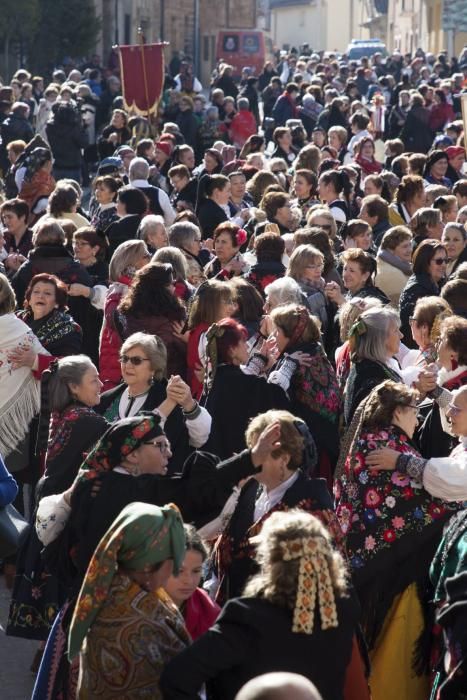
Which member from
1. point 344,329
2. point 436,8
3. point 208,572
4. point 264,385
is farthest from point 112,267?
point 436,8

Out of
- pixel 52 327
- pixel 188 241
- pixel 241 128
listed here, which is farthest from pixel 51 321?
pixel 241 128

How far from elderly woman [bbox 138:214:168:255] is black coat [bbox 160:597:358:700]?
6427mm

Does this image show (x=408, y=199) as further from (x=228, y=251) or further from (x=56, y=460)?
(x=56, y=460)

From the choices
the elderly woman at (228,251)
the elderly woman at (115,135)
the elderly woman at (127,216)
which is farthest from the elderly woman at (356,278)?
the elderly woman at (115,135)

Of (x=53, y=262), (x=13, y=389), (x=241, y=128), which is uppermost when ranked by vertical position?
(x=53, y=262)

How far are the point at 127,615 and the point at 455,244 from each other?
6.88 metres

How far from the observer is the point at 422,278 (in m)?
9.71

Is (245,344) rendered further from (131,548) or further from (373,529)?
(131,548)

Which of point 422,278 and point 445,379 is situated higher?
point 445,379

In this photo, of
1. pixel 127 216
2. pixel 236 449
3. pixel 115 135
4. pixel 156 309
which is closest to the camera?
pixel 236 449

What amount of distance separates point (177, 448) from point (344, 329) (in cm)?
189

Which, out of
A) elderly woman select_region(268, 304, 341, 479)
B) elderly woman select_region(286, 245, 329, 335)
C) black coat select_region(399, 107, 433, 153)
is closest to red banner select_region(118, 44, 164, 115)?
black coat select_region(399, 107, 433, 153)

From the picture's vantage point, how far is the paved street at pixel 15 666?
6.67 metres

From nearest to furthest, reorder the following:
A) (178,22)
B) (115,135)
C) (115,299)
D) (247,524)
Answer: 1. (247,524)
2. (115,299)
3. (115,135)
4. (178,22)
